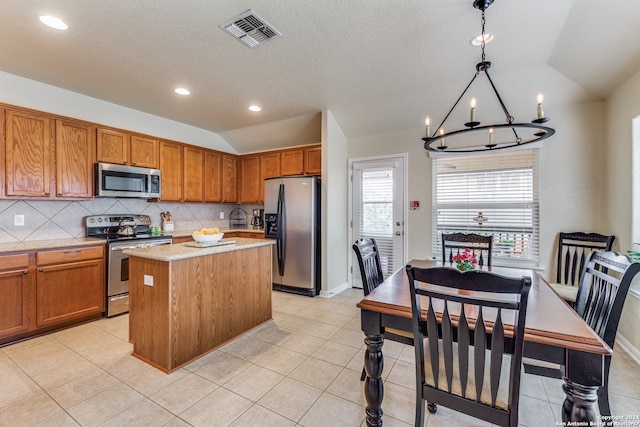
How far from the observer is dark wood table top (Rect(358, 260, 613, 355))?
1.15 metres

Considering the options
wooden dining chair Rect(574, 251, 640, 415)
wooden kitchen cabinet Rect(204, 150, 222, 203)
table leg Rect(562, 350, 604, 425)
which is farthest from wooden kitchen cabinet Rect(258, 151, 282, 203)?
table leg Rect(562, 350, 604, 425)

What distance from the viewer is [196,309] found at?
7.91 ft

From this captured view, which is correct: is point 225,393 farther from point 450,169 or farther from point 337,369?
point 450,169

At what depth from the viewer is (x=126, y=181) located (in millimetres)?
3756

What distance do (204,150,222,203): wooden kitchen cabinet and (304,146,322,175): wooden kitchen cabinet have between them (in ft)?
5.39

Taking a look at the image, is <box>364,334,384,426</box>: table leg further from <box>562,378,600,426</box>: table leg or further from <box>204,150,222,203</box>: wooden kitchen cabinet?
<box>204,150,222,203</box>: wooden kitchen cabinet

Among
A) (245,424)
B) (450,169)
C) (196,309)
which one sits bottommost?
(245,424)

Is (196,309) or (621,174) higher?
(621,174)

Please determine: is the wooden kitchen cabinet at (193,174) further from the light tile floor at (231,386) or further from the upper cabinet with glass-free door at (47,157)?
the light tile floor at (231,386)

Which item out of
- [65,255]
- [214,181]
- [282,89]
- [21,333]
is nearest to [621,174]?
[282,89]

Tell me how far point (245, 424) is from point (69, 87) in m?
4.11

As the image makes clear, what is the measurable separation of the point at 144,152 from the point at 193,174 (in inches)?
31.3

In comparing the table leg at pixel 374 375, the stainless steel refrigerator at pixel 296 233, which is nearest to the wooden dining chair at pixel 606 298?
the table leg at pixel 374 375

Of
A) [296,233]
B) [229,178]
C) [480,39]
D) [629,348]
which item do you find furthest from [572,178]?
[229,178]
